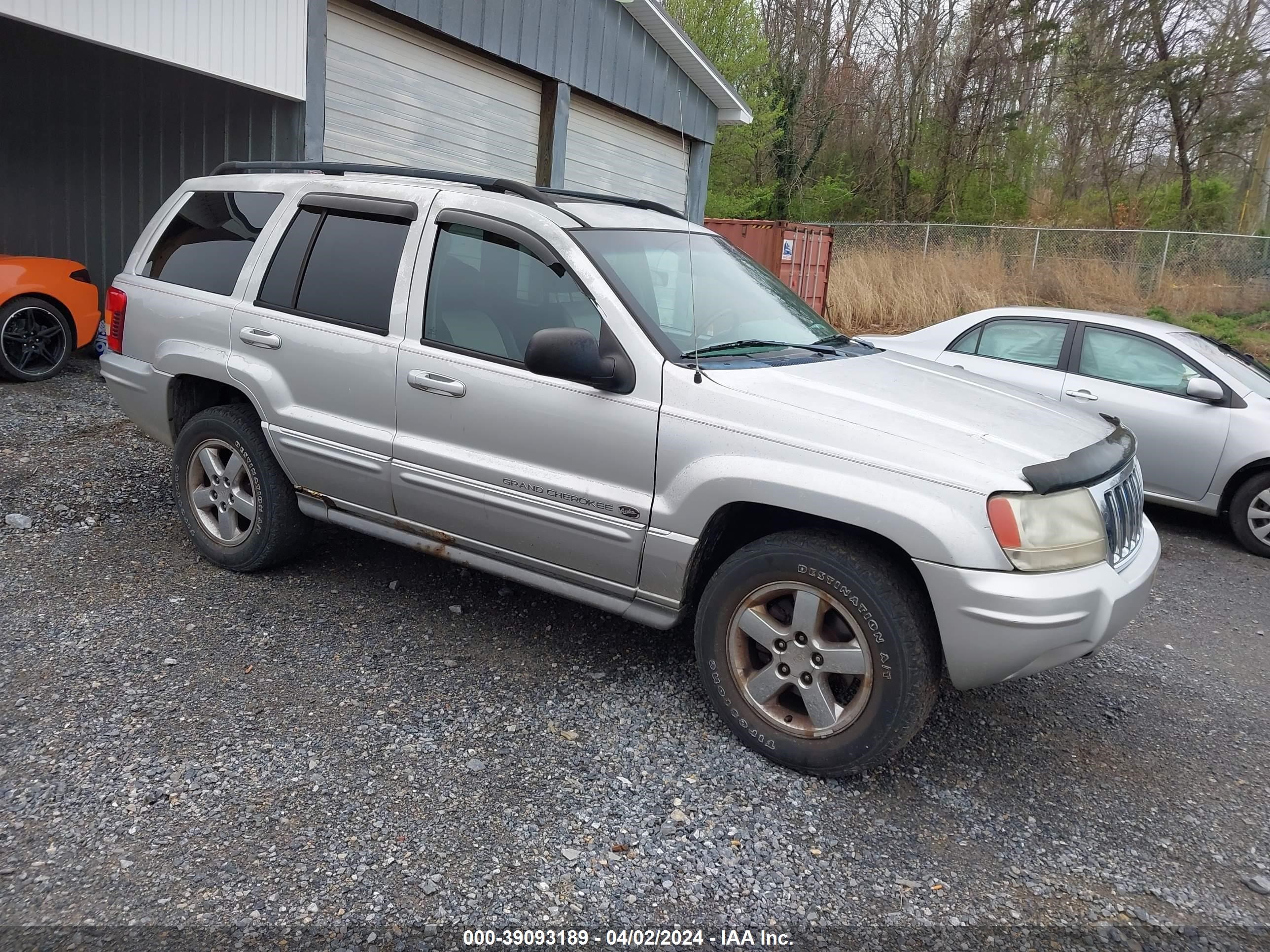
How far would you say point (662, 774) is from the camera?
10.6 ft

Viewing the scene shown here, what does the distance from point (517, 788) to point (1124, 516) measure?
7.55 ft

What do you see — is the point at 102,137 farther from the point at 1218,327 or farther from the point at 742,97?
the point at 742,97

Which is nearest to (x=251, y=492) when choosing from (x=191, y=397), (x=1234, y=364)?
(x=191, y=397)

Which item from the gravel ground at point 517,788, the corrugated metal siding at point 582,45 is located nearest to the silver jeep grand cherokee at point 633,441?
the gravel ground at point 517,788

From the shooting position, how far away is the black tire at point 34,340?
26.5ft

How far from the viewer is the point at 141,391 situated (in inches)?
189

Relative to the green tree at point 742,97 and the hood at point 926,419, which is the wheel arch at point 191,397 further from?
the green tree at point 742,97

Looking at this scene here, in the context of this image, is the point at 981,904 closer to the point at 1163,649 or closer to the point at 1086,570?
the point at 1086,570

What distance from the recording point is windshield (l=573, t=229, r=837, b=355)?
365cm

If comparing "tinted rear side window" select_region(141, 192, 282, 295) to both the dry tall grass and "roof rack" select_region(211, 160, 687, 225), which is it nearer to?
"roof rack" select_region(211, 160, 687, 225)

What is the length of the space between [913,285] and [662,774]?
15.4m

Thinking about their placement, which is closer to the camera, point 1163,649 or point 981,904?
point 981,904

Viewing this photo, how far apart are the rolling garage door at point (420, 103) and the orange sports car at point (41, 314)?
2.55m

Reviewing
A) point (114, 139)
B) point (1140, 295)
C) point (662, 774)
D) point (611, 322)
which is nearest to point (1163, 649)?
point (662, 774)
